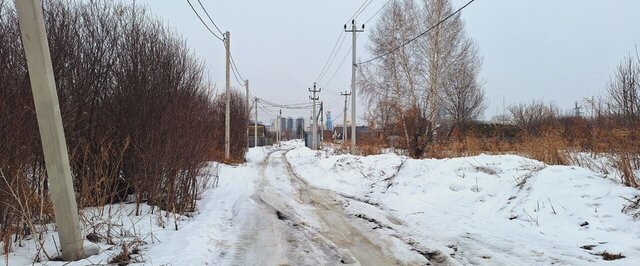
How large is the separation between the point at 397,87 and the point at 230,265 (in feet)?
74.9

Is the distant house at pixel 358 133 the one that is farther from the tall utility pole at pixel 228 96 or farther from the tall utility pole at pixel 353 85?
the tall utility pole at pixel 228 96

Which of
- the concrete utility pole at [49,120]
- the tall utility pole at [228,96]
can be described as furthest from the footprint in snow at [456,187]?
the tall utility pole at [228,96]

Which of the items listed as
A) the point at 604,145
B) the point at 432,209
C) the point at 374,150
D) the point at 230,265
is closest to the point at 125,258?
the point at 230,265

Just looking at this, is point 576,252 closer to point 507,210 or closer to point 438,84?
A: point 507,210

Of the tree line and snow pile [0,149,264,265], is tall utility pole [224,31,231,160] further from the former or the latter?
snow pile [0,149,264,265]

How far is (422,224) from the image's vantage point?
7.38 m

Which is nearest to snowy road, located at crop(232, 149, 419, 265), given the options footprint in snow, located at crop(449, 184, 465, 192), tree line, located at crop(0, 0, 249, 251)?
tree line, located at crop(0, 0, 249, 251)

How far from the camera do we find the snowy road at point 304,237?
5.34 m

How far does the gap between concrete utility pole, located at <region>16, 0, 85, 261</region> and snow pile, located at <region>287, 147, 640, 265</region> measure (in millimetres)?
4413

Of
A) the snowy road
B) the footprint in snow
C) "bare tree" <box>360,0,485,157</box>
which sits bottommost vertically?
the snowy road

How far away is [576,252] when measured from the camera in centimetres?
538

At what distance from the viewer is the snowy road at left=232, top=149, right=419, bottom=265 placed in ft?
17.5

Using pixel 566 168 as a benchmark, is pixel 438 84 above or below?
above

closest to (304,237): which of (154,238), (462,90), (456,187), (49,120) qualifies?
(154,238)
